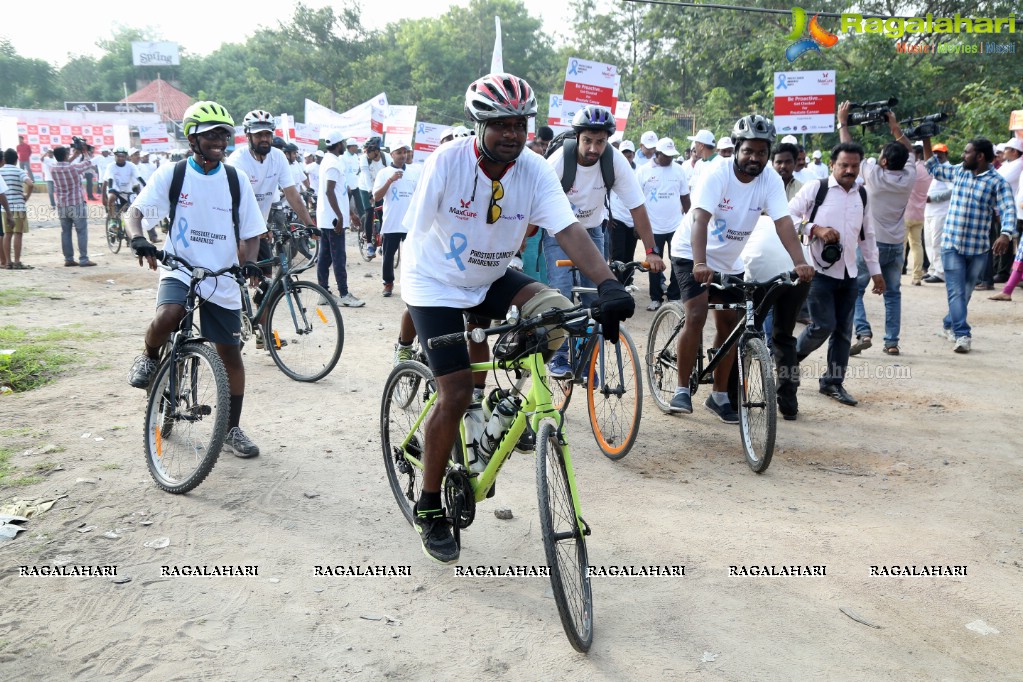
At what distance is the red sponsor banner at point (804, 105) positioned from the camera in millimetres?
13398

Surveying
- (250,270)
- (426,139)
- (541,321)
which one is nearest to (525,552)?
(541,321)

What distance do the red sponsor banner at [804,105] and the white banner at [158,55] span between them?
262 ft

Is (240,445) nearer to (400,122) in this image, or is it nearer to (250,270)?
(250,270)

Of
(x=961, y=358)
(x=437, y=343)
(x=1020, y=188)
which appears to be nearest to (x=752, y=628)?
(x=437, y=343)

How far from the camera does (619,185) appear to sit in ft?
23.0

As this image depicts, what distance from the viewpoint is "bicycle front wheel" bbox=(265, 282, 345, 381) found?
24.4 ft

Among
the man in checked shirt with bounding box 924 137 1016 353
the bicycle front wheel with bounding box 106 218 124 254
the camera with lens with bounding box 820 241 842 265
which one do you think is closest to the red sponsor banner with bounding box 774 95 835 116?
the man in checked shirt with bounding box 924 137 1016 353

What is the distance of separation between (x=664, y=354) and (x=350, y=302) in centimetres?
550

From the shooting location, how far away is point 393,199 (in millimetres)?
11883

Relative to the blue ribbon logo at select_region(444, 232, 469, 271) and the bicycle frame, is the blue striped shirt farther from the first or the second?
the blue ribbon logo at select_region(444, 232, 469, 271)

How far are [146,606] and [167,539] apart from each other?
2.18 feet

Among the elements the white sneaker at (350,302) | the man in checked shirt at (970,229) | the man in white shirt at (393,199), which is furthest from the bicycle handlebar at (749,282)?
the man in white shirt at (393,199)

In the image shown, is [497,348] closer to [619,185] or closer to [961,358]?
[619,185]

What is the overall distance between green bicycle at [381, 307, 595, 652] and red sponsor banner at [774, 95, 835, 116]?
438 inches
